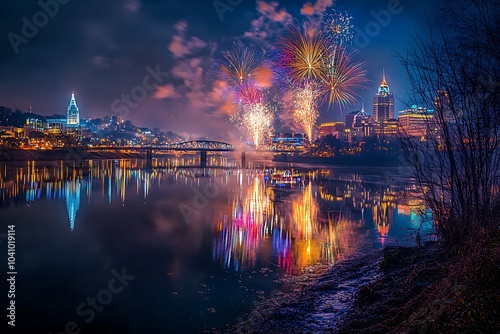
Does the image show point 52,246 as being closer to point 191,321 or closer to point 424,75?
point 191,321

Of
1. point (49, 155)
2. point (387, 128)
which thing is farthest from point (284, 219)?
point (387, 128)

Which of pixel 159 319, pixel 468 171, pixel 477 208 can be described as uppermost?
pixel 468 171

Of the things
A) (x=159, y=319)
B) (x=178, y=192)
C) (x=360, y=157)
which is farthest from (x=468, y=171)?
(x=360, y=157)

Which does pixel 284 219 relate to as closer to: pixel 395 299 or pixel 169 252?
pixel 169 252

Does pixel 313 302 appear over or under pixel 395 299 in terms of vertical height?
under

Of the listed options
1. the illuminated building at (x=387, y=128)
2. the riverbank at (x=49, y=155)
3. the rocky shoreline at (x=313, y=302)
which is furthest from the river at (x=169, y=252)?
the illuminated building at (x=387, y=128)

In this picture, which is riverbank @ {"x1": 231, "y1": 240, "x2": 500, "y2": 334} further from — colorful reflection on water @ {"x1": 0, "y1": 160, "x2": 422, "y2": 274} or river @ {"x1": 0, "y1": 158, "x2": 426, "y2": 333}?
colorful reflection on water @ {"x1": 0, "y1": 160, "x2": 422, "y2": 274}
